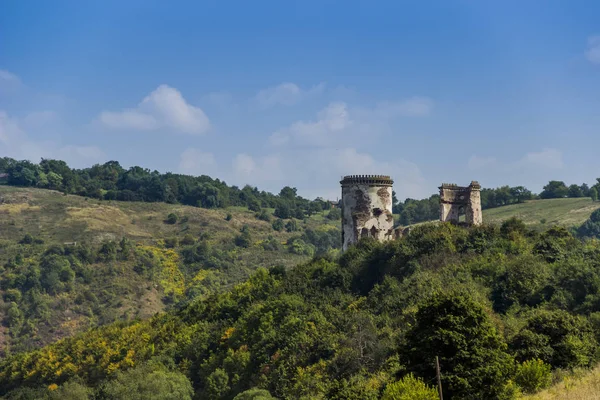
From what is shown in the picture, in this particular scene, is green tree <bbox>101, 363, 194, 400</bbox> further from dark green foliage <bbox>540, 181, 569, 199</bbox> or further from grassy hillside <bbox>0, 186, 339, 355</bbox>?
dark green foliage <bbox>540, 181, 569, 199</bbox>

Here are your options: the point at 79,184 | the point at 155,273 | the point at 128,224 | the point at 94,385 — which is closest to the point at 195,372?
the point at 94,385

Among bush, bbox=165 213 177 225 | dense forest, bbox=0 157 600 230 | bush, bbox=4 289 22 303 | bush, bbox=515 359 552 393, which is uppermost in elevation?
dense forest, bbox=0 157 600 230

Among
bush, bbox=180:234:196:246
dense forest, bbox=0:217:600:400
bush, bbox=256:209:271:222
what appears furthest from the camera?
bush, bbox=256:209:271:222

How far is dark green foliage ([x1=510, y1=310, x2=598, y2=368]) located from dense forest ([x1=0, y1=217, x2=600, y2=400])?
52 millimetres

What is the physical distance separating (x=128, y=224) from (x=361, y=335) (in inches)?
3711

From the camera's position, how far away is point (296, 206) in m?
159

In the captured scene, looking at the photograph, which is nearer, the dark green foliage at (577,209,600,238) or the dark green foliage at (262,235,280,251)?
the dark green foliage at (577,209,600,238)

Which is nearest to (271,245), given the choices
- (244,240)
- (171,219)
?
(244,240)

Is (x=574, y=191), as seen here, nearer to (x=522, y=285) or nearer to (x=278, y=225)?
(x=278, y=225)

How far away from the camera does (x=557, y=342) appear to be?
103ft

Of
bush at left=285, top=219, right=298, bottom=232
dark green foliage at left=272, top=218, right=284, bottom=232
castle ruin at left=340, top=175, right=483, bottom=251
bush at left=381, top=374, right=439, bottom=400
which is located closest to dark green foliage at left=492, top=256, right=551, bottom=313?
castle ruin at left=340, top=175, right=483, bottom=251

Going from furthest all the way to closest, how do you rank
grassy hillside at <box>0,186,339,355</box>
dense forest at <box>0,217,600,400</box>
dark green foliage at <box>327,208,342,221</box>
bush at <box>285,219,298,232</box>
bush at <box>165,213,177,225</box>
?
1. dark green foliage at <box>327,208,342,221</box>
2. bush at <box>285,219,298,232</box>
3. bush at <box>165,213,177,225</box>
4. grassy hillside at <box>0,186,339,355</box>
5. dense forest at <box>0,217,600,400</box>

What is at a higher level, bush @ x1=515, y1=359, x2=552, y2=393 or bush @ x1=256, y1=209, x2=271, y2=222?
bush @ x1=256, y1=209, x2=271, y2=222

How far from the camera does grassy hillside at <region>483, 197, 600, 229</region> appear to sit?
9994 cm
